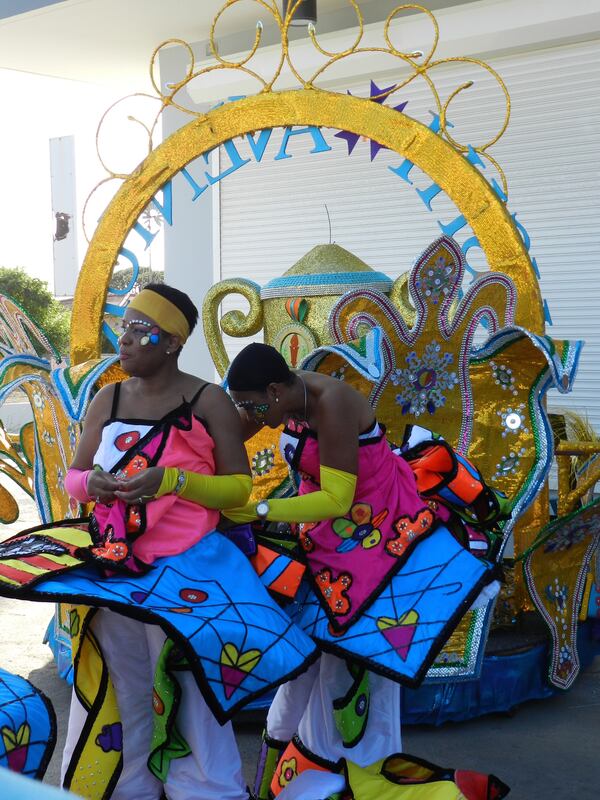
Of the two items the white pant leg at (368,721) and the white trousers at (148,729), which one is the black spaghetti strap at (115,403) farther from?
the white pant leg at (368,721)

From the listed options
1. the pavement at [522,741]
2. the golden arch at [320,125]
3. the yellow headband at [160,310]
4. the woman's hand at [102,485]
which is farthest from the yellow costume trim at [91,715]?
the golden arch at [320,125]

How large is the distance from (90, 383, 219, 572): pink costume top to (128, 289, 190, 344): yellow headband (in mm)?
184

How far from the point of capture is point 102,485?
235 cm

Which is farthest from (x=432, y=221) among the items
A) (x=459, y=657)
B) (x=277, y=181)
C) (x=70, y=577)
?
(x=70, y=577)

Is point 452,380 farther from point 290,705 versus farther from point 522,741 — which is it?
point 290,705

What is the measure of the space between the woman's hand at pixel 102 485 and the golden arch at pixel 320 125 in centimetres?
199

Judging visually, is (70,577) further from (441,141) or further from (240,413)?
(441,141)

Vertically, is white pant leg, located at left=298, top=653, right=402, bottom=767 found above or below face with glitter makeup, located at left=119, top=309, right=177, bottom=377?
below

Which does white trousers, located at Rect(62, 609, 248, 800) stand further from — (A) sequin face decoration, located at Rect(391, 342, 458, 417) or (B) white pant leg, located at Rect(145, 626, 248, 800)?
(A) sequin face decoration, located at Rect(391, 342, 458, 417)

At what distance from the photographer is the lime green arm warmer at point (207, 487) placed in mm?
2320

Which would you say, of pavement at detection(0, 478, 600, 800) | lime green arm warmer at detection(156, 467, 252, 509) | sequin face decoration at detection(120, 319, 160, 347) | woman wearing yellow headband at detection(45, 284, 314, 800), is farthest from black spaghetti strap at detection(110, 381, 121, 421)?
pavement at detection(0, 478, 600, 800)

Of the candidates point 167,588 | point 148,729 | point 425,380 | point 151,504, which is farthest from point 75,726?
point 425,380

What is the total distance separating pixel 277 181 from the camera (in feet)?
29.3

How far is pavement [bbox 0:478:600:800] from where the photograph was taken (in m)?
3.12
